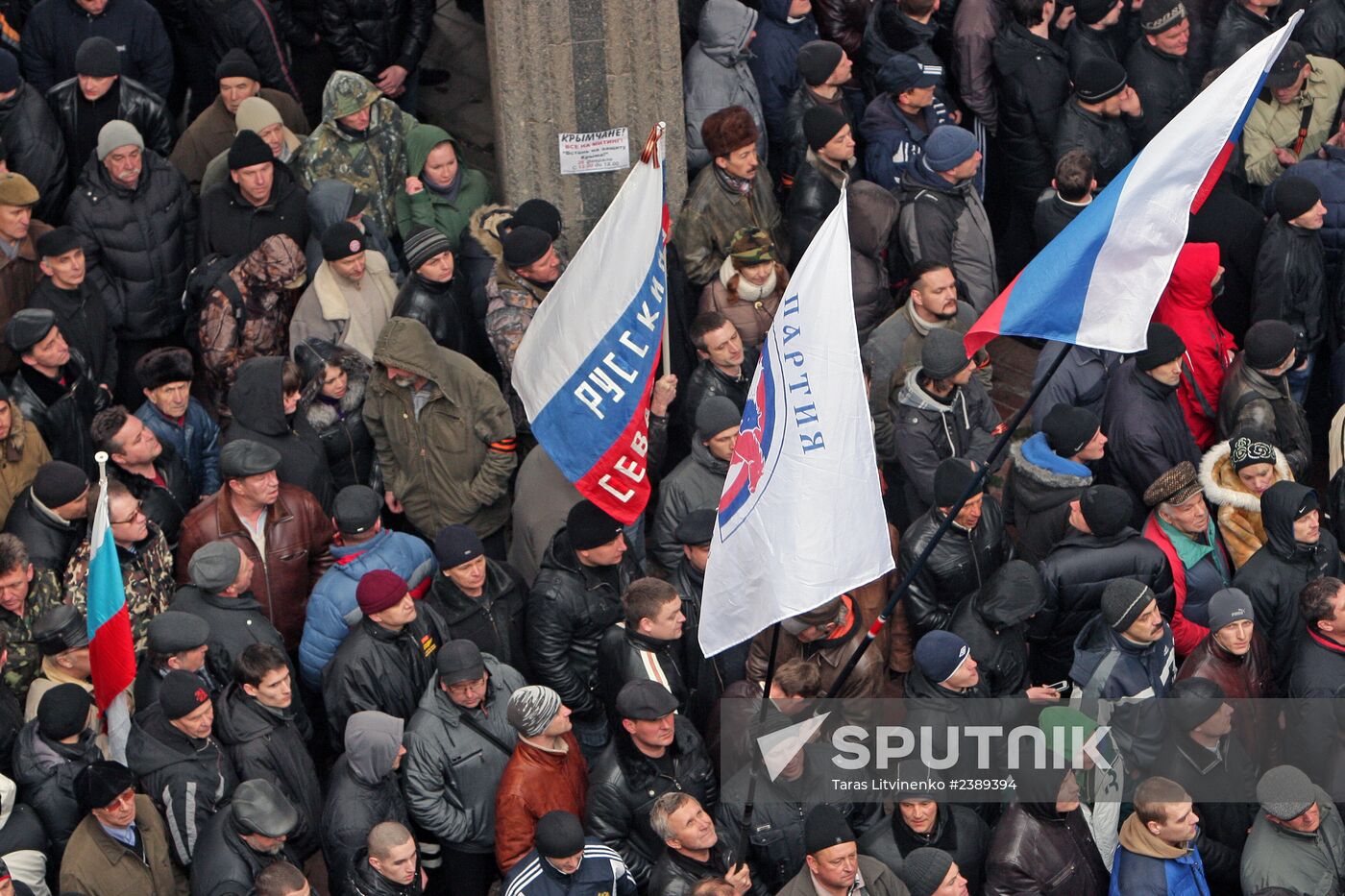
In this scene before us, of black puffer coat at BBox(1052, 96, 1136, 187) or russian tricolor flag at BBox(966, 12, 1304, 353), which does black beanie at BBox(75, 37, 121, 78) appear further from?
russian tricolor flag at BBox(966, 12, 1304, 353)

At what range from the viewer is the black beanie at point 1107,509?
957cm

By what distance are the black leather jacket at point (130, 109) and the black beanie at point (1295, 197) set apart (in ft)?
18.3

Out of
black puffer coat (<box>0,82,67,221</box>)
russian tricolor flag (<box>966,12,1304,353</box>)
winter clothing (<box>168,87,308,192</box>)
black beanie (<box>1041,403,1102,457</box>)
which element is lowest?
black beanie (<box>1041,403,1102,457</box>)

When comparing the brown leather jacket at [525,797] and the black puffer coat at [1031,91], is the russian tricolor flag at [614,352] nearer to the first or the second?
the brown leather jacket at [525,797]

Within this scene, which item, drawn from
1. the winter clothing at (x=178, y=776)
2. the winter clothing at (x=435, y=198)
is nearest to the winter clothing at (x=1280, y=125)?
the winter clothing at (x=435, y=198)

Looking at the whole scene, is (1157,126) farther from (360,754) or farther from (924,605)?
(360,754)

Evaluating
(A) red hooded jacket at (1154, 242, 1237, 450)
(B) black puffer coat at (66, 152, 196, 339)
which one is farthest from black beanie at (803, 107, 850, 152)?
(B) black puffer coat at (66, 152, 196, 339)

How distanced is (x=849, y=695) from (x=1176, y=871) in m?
1.52

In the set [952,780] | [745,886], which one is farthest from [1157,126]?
[745,886]

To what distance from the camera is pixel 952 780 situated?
921 centimetres

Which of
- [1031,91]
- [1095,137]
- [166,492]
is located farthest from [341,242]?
[1095,137]

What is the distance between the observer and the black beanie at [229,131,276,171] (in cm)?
1088

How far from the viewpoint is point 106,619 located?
340 inches

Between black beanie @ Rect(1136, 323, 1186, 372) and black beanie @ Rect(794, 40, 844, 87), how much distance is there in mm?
2287
